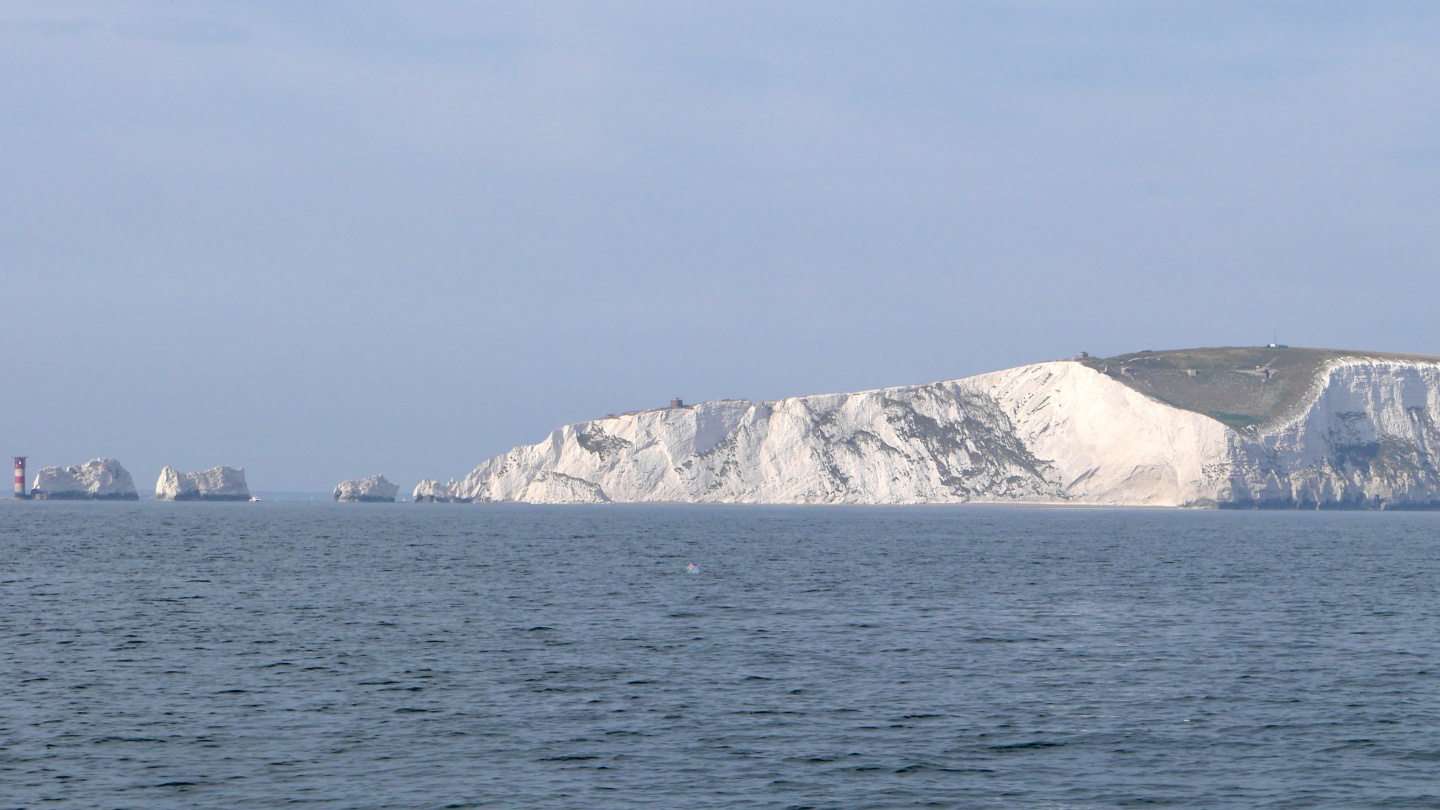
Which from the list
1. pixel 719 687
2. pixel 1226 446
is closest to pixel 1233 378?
pixel 1226 446

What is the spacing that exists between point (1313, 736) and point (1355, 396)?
173132 millimetres

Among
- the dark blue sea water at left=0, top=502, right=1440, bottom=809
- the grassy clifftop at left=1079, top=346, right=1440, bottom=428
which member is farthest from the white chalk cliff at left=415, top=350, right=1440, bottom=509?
the dark blue sea water at left=0, top=502, right=1440, bottom=809

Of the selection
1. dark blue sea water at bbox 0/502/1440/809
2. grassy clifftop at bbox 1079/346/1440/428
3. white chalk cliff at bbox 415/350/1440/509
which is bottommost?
dark blue sea water at bbox 0/502/1440/809

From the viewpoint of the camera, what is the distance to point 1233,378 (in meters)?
189

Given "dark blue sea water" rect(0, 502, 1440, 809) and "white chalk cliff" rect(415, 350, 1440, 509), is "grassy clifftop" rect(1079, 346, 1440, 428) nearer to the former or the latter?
"white chalk cliff" rect(415, 350, 1440, 509)

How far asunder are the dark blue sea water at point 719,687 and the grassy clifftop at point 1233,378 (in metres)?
122

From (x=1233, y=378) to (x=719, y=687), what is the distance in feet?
583

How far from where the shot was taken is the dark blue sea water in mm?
20516

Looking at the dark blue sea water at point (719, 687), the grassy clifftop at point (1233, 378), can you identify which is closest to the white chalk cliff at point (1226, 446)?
the grassy clifftop at point (1233, 378)

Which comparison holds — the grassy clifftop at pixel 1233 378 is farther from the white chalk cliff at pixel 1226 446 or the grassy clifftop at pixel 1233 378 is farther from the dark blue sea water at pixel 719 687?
the dark blue sea water at pixel 719 687

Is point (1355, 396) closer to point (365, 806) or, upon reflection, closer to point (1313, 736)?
point (1313, 736)

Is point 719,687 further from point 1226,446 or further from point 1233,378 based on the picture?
point 1233,378

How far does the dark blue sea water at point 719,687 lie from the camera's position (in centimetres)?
2052

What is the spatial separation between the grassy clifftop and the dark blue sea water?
401 feet
